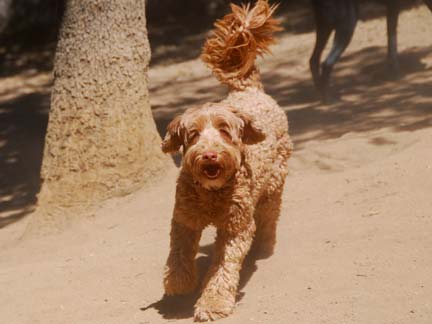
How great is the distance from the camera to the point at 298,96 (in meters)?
13.0

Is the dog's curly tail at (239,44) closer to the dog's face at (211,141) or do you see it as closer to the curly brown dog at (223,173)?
the curly brown dog at (223,173)

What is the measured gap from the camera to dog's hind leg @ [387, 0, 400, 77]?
1273 cm

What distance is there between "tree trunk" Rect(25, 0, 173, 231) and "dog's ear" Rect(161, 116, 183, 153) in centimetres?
312

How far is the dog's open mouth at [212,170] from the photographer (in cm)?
509

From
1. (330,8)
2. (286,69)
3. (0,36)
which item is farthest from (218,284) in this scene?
(0,36)

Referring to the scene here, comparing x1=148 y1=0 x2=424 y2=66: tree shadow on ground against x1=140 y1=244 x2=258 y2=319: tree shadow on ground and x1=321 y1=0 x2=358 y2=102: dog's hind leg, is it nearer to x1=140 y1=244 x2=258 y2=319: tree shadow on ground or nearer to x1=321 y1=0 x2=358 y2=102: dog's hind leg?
x1=321 y1=0 x2=358 y2=102: dog's hind leg

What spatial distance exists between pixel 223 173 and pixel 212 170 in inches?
2.8

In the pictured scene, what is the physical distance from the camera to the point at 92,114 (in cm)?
851

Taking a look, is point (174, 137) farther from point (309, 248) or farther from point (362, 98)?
point (362, 98)

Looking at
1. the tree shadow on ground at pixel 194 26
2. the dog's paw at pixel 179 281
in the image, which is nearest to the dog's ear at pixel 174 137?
the dog's paw at pixel 179 281

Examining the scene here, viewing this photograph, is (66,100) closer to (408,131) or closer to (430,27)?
(408,131)

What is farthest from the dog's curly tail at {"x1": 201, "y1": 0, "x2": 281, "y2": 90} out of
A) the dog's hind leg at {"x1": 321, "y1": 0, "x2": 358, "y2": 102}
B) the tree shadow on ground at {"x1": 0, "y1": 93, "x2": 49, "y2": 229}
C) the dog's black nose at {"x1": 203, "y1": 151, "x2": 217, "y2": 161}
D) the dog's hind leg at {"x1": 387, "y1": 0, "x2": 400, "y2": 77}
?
the dog's hind leg at {"x1": 387, "y1": 0, "x2": 400, "y2": 77}

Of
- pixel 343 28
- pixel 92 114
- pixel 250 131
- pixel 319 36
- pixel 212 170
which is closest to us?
pixel 212 170

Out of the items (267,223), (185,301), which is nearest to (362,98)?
(267,223)
